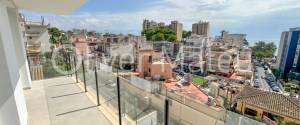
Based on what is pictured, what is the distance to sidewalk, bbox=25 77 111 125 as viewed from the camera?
9.91ft

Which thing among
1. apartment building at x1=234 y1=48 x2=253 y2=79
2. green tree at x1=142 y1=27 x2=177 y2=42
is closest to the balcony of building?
apartment building at x1=234 y1=48 x2=253 y2=79

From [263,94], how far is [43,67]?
13942 millimetres

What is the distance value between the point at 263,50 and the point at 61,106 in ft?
175

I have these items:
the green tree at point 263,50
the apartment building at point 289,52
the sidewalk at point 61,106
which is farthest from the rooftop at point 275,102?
the green tree at point 263,50

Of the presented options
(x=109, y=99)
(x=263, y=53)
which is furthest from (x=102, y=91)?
(x=263, y=53)

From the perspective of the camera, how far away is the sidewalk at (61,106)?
3021 millimetres

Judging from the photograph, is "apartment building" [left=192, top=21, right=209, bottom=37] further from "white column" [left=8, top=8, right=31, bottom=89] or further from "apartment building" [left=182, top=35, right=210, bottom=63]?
"white column" [left=8, top=8, right=31, bottom=89]

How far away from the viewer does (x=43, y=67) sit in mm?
5848

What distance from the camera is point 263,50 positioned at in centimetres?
4588

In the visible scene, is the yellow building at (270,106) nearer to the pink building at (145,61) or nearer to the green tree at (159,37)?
the pink building at (145,61)

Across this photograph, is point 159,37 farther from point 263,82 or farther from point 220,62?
point 263,82

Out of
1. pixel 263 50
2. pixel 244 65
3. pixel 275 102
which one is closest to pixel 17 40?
pixel 275 102

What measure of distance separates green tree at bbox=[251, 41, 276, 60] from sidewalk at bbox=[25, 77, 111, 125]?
4982 cm

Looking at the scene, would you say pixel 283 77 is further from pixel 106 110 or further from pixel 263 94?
pixel 106 110
